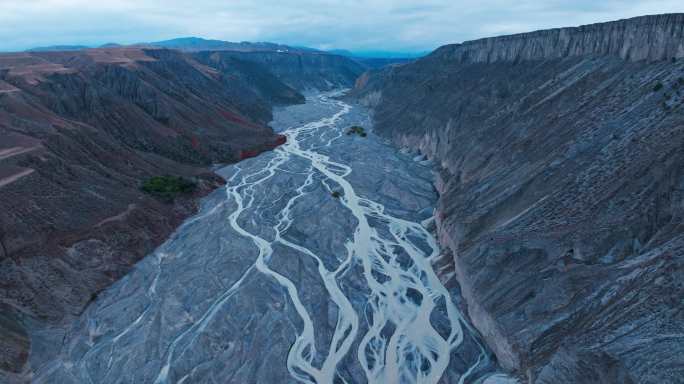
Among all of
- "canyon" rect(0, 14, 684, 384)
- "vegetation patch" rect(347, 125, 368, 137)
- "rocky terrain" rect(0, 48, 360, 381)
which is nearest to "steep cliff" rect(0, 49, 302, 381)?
"rocky terrain" rect(0, 48, 360, 381)

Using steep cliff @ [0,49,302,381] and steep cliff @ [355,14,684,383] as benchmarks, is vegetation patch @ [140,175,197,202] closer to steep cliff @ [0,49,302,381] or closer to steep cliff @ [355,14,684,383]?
steep cliff @ [0,49,302,381]

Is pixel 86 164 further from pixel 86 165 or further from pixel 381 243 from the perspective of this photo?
pixel 381 243

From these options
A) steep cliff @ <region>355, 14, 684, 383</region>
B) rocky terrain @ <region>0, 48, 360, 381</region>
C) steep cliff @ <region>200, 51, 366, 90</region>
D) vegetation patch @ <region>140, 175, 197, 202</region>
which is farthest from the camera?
steep cliff @ <region>200, 51, 366, 90</region>

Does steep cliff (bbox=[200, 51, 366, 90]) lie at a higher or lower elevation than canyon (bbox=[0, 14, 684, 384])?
higher

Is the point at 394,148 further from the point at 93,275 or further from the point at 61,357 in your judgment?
the point at 61,357

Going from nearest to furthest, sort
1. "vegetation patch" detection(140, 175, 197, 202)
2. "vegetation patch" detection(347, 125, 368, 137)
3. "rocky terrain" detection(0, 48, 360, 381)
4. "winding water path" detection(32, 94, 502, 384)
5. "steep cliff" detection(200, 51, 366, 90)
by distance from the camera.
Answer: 1. "winding water path" detection(32, 94, 502, 384)
2. "rocky terrain" detection(0, 48, 360, 381)
3. "vegetation patch" detection(140, 175, 197, 202)
4. "vegetation patch" detection(347, 125, 368, 137)
5. "steep cliff" detection(200, 51, 366, 90)

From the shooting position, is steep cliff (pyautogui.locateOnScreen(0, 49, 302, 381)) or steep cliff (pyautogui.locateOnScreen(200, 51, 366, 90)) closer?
steep cliff (pyautogui.locateOnScreen(0, 49, 302, 381))

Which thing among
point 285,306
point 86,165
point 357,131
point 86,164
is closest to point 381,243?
point 285,306
